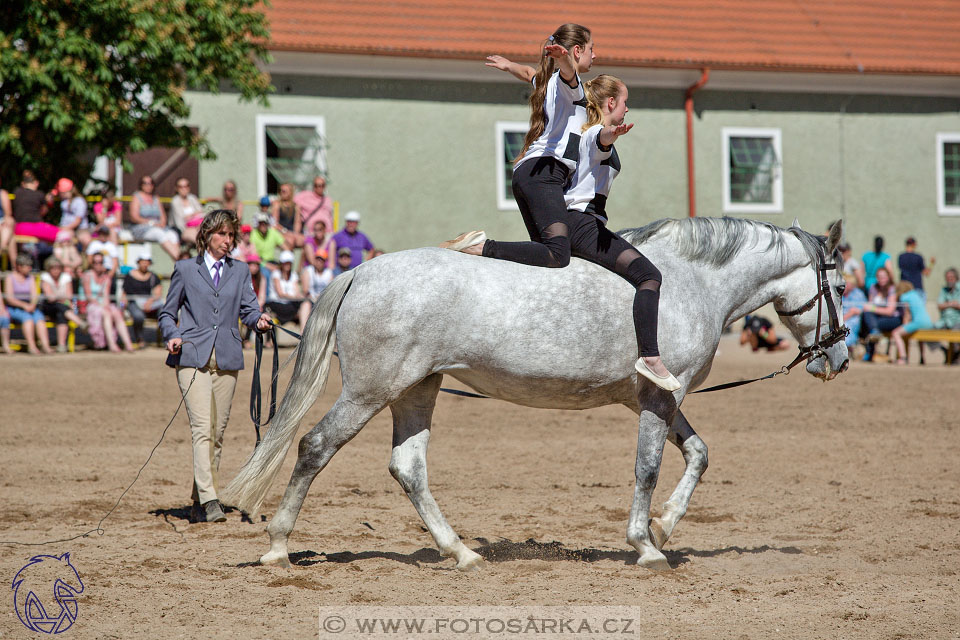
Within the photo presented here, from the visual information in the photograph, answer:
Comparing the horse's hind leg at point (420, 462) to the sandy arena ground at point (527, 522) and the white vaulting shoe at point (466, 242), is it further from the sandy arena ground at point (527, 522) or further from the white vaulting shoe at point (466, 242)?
the white vaulting shoe at point (466, 242)

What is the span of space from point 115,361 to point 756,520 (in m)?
10.4

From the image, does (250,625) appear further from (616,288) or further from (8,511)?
(8,511)

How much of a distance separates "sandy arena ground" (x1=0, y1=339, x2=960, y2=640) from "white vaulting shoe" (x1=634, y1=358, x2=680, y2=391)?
1.02 meters

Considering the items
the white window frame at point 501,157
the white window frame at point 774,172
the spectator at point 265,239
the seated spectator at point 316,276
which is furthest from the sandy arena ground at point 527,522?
the white window frame at point 774,172

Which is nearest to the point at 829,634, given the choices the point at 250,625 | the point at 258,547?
the point at 250,625

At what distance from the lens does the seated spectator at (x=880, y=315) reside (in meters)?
17.1

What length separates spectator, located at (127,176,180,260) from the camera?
1688 centimetres

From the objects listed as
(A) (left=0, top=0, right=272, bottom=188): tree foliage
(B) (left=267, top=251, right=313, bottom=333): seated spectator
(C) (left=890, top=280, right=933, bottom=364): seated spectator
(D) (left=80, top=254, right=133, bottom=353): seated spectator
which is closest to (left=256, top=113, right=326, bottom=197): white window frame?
(A) (left=0, top=0, right=272, bottom=188): tree foliage

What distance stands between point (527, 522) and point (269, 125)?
15484mm

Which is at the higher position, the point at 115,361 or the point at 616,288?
the point at 616,288

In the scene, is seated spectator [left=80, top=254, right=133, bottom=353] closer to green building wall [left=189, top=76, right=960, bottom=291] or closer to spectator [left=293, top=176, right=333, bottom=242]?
spectator [left=293, top=176, right=333, bottom=242]

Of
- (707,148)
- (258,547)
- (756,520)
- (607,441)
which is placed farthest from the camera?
(707,148)

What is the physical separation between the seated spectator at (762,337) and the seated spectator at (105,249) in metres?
10.6

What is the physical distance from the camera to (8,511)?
282 inches
